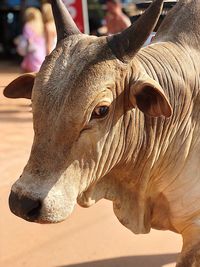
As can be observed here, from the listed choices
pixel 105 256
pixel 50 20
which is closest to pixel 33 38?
pixel 50 20

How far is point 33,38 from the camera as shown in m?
9.60

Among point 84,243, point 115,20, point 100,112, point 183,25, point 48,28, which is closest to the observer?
point 100,112

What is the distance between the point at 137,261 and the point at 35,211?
1781mm

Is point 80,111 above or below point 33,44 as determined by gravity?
above

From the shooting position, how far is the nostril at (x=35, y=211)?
7.85ft

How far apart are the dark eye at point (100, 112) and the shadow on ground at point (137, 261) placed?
1.72 metres

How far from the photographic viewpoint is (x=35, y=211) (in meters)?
2.42

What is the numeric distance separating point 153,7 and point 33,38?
725 cm

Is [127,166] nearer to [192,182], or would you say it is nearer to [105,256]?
[192,182]

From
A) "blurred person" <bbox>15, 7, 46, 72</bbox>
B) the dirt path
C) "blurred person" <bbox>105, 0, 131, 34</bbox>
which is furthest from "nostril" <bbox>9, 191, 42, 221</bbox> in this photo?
"blurred person" <bbox>15, 7, 46, 72</bbox>

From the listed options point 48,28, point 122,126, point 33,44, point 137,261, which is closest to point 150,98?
point 122,126

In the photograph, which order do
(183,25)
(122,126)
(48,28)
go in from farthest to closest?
(48,28) < (183,25) < (122,126)

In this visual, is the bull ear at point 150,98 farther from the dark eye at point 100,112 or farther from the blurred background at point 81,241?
the blurred background at point 81,241

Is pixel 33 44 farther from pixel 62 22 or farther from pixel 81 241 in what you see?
pixel 62 22
